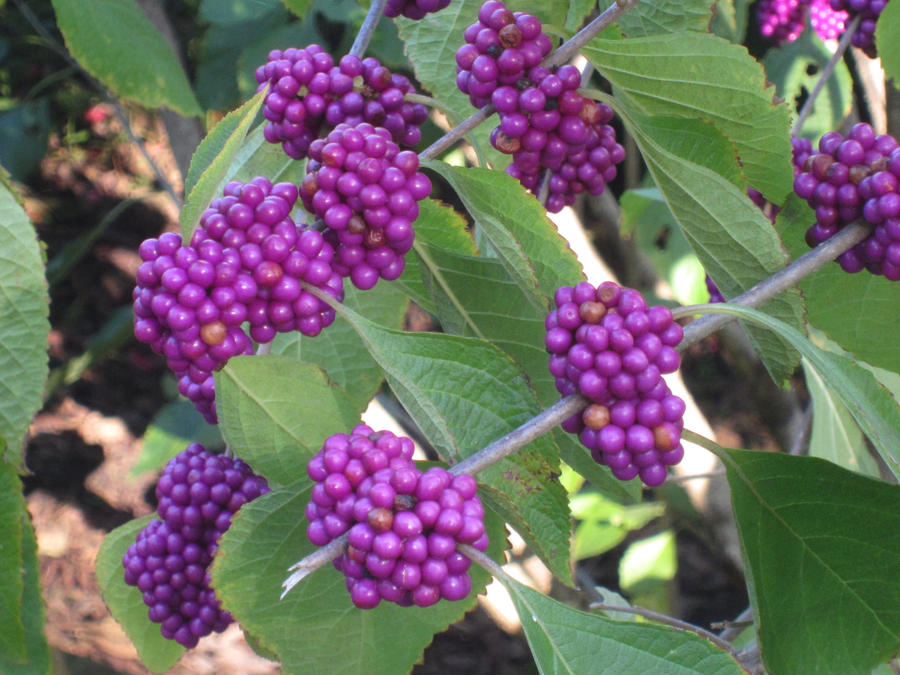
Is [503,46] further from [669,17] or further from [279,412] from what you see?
[279,412]

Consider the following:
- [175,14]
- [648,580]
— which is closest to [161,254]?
[648,580]

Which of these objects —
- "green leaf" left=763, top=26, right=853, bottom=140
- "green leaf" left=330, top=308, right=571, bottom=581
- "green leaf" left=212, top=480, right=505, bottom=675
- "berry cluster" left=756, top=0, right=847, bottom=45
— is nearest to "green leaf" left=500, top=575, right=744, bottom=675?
"green leaf" left=330, top=308, right=571, bottom=581

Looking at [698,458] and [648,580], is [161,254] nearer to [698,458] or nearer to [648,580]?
[698,458]

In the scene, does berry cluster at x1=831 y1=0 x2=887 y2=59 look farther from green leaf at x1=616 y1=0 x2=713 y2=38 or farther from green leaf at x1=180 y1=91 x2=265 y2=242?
green leaf at x1=180 y1=91 x2=265 y2=242

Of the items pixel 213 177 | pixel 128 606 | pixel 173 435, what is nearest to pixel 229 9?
→ pixel 173 435

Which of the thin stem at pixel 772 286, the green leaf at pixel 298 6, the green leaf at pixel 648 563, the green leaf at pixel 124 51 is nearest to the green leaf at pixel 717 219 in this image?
the thin stem at pixel 772 286

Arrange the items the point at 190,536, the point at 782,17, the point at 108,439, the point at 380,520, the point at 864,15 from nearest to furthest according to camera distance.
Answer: the point at 380,520 → the point at 190,536 → the point at 864,15 → the point at 782,17 → the point at 108,439

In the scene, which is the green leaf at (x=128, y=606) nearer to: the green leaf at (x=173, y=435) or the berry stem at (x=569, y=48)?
the berry stem at (x=569, y=48)

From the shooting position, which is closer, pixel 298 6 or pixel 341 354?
pixel 341 354

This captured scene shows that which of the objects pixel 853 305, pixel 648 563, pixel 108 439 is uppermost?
pixel 853 305
